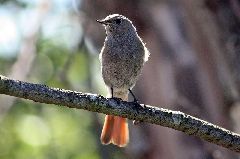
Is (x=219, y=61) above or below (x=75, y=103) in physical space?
above

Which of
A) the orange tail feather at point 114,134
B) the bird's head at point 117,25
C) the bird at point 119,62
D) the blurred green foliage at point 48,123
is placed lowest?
the orange tail feather at point 114,134

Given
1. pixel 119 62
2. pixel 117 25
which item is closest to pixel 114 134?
pixel 119 62

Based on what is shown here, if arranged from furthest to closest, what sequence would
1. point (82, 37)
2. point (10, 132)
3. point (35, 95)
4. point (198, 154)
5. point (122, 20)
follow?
point (10, 132), point (82, 37), point (198, 154), point (122, 20), point (35, 95)

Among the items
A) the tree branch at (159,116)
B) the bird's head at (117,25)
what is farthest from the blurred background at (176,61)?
the tree branch at (159,116)

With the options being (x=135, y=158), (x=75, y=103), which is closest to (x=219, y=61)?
(x=135, y=158)

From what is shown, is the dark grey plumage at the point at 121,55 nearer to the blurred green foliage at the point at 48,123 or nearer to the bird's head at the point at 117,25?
the bird's head at the point at 117,25

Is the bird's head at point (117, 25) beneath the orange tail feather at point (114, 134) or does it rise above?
above

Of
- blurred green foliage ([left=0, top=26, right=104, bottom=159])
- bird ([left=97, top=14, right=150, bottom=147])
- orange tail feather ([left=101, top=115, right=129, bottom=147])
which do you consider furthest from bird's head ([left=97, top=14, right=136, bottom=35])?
blurred green foliage ([left=0, top=26, right=104, bottom=159])

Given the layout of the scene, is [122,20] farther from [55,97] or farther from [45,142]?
[45,142]

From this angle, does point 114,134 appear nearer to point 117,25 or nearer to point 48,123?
point 117,25
